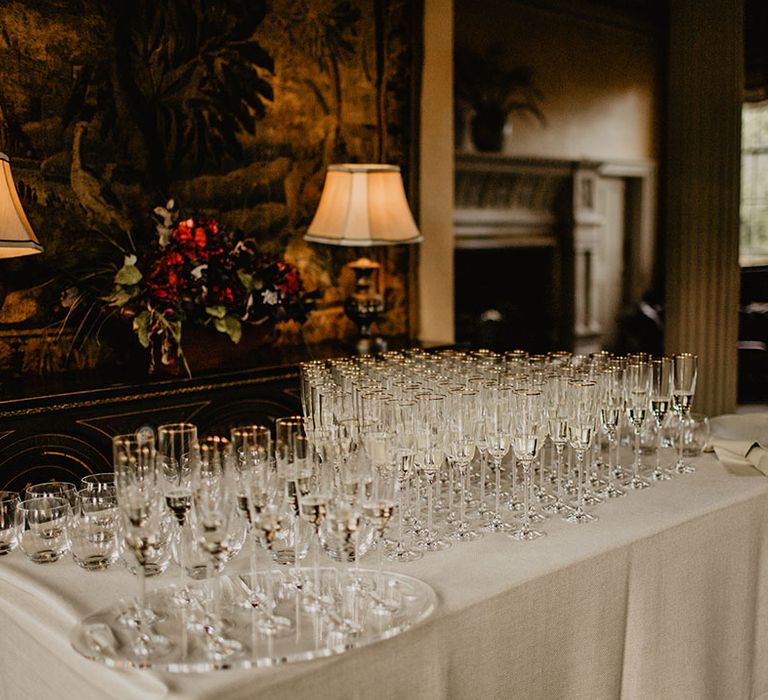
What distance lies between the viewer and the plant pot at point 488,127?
744 centimetres

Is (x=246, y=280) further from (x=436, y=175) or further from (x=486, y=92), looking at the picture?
(x=486, y=92)

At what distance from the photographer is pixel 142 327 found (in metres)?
3.35

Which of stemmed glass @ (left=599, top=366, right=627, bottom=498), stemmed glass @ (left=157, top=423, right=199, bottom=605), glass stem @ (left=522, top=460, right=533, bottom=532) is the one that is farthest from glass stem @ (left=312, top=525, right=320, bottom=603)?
→ stemmed glass @ (left=599, top=366, right=627, bottom=498)

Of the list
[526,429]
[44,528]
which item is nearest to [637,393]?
[526,429]

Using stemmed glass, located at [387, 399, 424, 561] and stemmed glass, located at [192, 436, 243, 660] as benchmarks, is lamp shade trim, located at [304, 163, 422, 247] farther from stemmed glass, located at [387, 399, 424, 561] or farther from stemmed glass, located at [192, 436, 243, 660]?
stemmed glass, located at [192, 436, 243, 660]

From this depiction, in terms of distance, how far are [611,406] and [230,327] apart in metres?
1.76

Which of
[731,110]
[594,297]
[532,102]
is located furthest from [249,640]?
[594,297]

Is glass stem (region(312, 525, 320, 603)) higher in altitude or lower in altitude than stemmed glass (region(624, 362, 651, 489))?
lower

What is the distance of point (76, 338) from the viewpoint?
11.8 ft

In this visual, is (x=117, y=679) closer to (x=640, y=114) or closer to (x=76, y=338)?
(x=76, y=338)

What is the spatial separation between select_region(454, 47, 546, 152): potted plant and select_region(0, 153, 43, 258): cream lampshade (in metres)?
5.19

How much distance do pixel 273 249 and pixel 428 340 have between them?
99 cm

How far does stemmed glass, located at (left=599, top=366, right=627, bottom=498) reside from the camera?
6.98 ft

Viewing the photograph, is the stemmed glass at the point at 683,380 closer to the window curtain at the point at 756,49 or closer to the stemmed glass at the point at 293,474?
the stemmed glass at the point at 293,474
